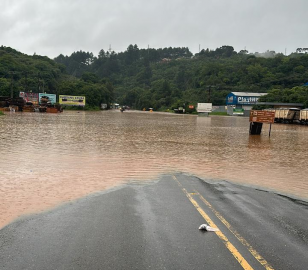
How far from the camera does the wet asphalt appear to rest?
3.97 metres

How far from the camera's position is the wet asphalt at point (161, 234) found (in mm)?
3969

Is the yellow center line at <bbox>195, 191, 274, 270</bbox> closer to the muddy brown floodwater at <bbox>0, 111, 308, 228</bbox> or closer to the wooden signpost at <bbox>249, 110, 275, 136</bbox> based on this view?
the muddy brown floodwater at <bbox>0, 111, 308, 228</bbox>

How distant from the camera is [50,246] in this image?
4.38m

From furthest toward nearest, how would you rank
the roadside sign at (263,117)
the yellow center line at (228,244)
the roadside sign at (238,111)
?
1. the roadside sign at (238,111)
2. the roadside sign at (263,117)
3. the yellow center line at (228,244)

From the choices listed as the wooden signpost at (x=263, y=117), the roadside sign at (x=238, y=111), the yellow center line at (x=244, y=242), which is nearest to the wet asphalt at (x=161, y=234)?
the yellow center line at (x=244, y=242)

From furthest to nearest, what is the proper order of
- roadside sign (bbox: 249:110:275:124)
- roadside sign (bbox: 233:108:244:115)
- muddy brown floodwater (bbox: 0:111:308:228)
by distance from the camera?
roadside sign (bbox: 233:108:244:115) < roadside sign (bbox: 249:110:275:124) < muddy brown floodwater (bbox: 0:111:308:228)

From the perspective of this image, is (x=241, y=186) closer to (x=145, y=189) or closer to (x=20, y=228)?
(x=145, y=189)

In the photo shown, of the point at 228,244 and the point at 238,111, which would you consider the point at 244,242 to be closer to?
the point at 228,244

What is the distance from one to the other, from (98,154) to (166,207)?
717 cm

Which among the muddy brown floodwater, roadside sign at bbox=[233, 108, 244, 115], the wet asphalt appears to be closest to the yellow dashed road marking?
Result: the wet asphalt

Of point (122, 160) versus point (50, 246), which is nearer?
point (50, 246)

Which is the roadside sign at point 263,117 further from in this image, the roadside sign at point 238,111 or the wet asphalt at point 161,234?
the roadside sign at point 238,111

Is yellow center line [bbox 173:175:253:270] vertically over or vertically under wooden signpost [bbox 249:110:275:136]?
under

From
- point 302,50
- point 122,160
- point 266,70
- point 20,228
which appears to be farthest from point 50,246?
point 302,50
